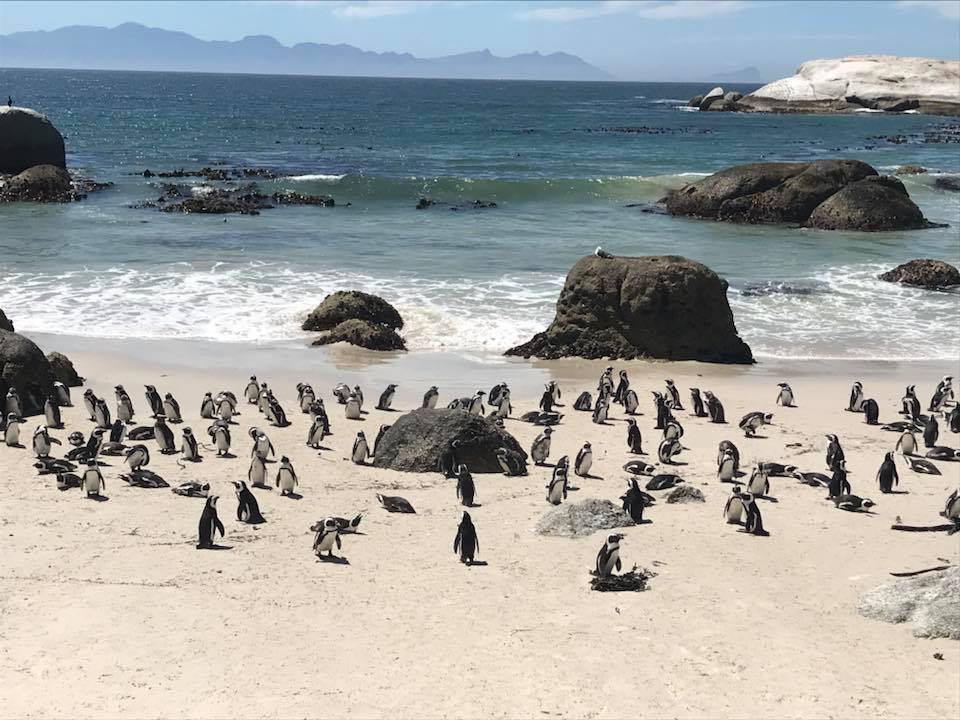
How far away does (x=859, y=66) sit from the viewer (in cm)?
13100

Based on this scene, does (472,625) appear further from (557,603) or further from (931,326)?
(931,326)

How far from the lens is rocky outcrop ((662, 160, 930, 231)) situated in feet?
128

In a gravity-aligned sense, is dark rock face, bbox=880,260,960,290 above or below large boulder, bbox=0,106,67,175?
below

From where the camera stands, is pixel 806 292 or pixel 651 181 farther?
pixel 651 181

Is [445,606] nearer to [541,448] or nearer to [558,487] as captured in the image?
[558,487]

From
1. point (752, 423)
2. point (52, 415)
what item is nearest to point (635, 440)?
point (752, 423)

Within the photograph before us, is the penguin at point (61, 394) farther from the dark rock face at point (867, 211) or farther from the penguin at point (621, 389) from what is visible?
the dark rock face at point (867, 211)

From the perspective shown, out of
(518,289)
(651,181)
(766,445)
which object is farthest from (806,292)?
(651,181)

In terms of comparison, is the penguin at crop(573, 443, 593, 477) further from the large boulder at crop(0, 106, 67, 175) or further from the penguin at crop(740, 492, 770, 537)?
the large boulder at crop(0, 106, 67, 175)

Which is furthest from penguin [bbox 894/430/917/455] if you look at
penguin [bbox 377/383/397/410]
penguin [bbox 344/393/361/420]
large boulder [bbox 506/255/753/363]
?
penguin [bbox 344/393/361/420]

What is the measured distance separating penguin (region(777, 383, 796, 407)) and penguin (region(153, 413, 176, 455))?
9424 mm

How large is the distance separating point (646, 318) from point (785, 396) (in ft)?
13.6

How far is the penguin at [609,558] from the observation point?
36.2 feet

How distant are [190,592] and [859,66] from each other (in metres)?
133
